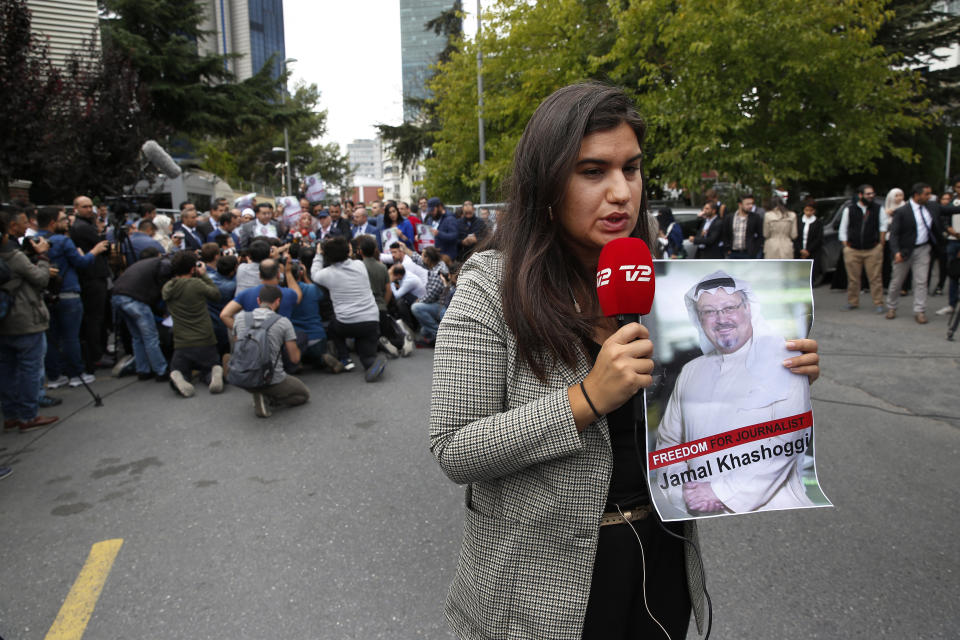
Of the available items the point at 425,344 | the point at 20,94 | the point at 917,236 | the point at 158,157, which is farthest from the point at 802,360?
the point at 20,94

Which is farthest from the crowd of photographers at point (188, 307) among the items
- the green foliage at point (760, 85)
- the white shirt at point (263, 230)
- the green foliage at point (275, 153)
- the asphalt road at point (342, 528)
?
the green foliage at point (275, 153)

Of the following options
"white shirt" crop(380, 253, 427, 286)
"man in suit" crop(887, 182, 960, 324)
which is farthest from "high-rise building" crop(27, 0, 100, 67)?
"man in suit" crop(887, 182, 960, 324)

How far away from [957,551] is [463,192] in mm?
22360

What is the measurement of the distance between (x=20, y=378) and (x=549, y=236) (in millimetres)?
6392

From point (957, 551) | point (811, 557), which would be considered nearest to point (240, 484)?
point (811, 557)

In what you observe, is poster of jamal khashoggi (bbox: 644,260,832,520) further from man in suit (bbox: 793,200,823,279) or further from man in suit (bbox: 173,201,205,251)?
man in suit (bbox: 793,200,823,279)

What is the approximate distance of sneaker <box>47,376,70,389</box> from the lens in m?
7.59

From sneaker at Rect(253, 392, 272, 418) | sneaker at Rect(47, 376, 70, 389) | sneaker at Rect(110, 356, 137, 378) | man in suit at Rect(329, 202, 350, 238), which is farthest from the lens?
man in suit at Rect(329, 202, 350, 238)

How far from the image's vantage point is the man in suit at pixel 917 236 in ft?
29.3

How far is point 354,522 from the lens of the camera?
397 centimetres

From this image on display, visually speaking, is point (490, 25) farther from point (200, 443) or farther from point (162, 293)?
point (200, 443)

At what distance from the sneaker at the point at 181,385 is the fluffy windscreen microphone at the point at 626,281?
22.0 feet

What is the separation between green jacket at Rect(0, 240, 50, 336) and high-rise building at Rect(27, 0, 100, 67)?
12.9m

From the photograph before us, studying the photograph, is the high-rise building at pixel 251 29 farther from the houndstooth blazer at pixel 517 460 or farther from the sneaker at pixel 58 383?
the houndstooth blazer at pixel 517 460
